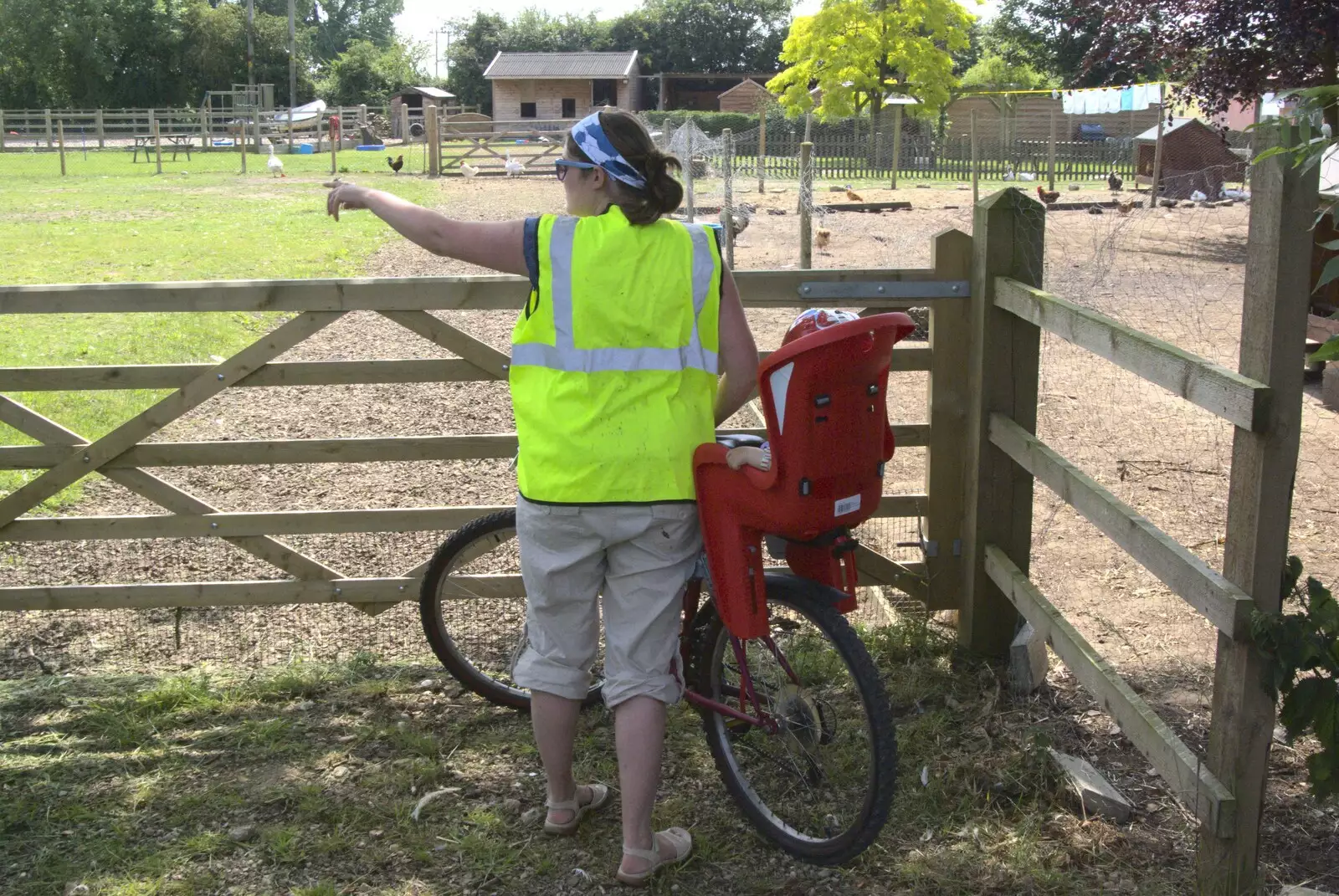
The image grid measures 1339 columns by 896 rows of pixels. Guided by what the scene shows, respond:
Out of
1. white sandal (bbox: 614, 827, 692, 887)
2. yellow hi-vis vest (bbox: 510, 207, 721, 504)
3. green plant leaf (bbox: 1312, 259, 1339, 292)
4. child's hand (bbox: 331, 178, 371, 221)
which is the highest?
child's hand (bbox: 331, 178, 371, 221)

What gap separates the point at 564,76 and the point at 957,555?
8434 cm

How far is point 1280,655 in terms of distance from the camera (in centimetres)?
277

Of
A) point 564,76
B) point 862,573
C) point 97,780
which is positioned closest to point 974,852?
point 862,573

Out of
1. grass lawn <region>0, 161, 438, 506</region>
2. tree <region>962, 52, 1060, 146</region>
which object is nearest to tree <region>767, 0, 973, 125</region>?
tree <region>962, 52, 1060, 146</region>

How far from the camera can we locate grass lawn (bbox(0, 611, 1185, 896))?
10.9 feet

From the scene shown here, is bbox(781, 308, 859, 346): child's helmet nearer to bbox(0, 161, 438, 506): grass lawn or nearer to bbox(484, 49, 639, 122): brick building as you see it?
bbox(0, 161, 438, 506): grass lawn

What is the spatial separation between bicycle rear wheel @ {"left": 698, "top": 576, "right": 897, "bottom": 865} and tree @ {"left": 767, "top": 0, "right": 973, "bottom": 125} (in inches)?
2023

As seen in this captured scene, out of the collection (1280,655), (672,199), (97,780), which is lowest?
(97,780)

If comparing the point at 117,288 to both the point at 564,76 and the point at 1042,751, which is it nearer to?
the point at 1042,751

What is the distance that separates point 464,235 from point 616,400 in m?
0.53

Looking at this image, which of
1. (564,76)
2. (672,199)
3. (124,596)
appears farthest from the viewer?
(564,76)

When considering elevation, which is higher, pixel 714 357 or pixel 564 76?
pixel 564 76

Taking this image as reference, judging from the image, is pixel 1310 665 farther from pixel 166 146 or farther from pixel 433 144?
pixel 166 146

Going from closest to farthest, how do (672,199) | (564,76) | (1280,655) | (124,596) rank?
(1280,655)
(672,199)
(124,596)
(564,76)
